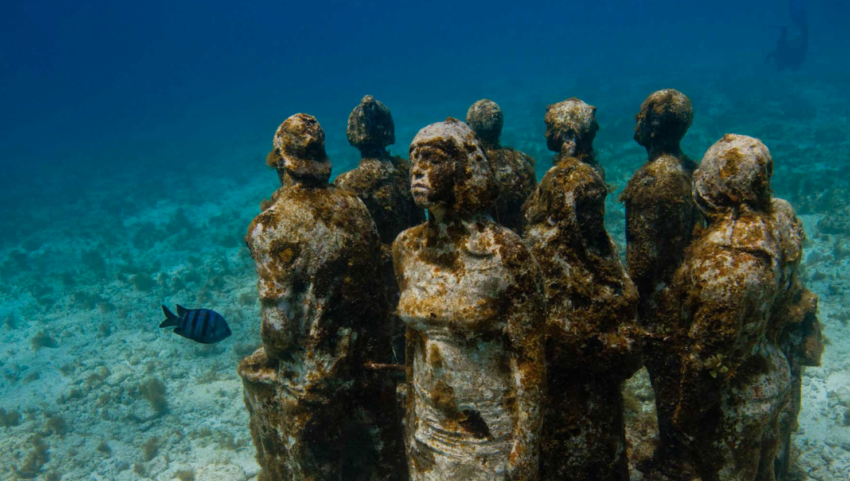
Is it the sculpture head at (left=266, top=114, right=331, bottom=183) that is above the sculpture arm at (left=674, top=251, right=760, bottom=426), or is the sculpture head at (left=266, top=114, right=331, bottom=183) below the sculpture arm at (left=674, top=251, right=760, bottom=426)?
above

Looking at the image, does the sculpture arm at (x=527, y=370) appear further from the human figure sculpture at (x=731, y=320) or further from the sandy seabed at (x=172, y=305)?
the sandy seabed at (x=172, y=305)

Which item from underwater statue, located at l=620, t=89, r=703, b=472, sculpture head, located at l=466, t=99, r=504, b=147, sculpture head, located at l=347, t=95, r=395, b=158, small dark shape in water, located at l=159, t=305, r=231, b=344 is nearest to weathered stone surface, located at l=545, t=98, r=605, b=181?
underwater statue, located at l=620, t=89, r=703, b=472

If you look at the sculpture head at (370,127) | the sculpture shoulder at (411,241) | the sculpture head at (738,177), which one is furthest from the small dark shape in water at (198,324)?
the sculpture head at (738,177)

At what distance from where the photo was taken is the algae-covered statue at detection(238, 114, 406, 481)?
11.6ft

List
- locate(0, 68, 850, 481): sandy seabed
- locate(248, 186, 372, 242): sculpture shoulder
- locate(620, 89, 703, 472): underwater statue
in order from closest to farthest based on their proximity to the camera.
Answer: locate(248, 186, 372, 242): sculpture shoulder, locate(620, 89, 703, 472): underwater statue, locate(0, 68, 850, 481): sandy seabed

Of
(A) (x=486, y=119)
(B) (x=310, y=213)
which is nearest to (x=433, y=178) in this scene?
(B) (x=310, y=213)

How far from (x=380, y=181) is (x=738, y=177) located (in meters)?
3.30

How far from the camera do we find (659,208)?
4176mm

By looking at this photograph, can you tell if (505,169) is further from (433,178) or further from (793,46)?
(793,46)

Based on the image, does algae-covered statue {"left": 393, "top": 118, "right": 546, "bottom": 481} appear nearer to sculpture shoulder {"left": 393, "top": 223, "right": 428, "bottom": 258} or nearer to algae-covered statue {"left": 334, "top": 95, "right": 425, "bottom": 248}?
sculpture shoulder {"left": 393, "top": 223, "right": 428, "bottom": 258}

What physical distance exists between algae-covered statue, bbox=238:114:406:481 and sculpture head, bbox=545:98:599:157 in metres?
2.09

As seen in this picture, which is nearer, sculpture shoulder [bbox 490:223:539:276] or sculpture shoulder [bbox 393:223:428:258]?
sculpture shoulder [bbox 490:223:539:276]

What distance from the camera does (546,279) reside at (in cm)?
312

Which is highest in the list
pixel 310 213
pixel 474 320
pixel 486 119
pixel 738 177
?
pixel 486 119
